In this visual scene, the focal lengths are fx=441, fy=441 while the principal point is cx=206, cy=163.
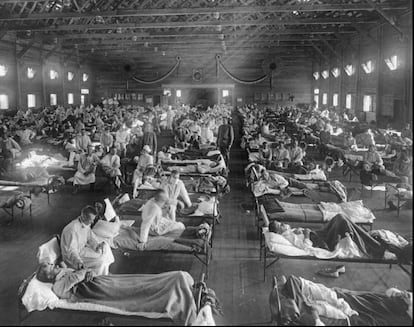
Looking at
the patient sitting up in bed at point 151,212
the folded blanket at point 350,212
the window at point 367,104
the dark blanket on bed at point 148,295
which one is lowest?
the dark blanket on bed at point 148,295

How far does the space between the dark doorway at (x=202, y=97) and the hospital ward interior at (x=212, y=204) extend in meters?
9.02

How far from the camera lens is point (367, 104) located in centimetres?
2061

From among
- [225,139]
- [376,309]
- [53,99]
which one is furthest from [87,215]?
[53,99]

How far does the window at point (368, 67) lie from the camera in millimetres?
19891

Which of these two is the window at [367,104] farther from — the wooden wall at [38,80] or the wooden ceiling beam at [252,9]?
the wooden wall at [38,80]

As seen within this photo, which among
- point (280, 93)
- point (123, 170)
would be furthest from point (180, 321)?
point (280, 93)

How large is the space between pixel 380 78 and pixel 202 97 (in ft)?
60.8

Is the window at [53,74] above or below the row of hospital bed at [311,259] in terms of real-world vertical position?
above

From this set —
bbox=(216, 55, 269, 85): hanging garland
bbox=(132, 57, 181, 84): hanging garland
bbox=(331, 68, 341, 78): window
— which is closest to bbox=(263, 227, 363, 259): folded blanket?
bbox=(331, 68, 341, 78): window

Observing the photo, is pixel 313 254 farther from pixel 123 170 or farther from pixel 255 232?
pixel 123 170

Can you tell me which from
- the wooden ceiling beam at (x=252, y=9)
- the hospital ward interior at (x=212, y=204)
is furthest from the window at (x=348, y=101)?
the wooden ceiling beam at (x=252, y=9)

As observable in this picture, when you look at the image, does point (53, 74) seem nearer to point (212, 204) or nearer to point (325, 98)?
point (325, 98)

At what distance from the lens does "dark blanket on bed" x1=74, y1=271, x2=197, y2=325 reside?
14.3ft

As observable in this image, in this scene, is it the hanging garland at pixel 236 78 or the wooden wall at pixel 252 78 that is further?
the wooden wall at pixel 252 78
